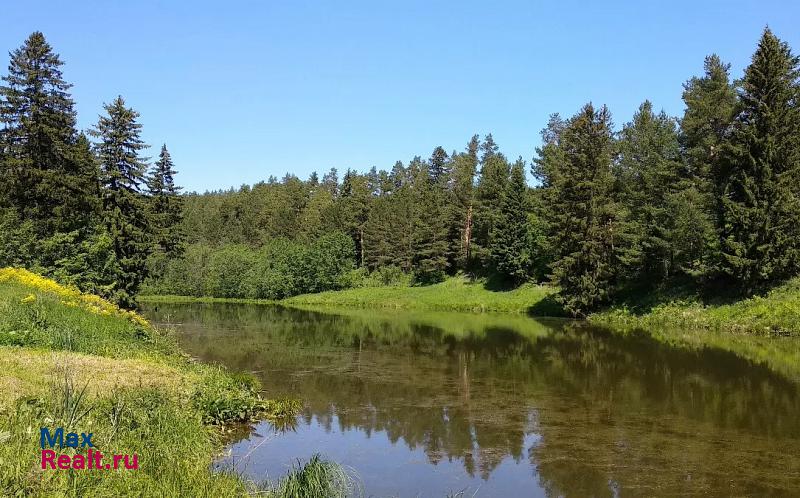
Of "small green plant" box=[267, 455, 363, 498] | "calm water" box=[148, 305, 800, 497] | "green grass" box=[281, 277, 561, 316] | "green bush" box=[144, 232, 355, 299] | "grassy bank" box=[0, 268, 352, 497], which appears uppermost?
"green bush" box=[144, 232, 355, 299]

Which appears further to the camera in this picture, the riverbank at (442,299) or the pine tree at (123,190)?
the riverbank at (442,299)

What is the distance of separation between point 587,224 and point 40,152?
121ft

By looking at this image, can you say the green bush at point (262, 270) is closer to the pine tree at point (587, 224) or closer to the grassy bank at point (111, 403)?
the pine tree at point (587, 224)

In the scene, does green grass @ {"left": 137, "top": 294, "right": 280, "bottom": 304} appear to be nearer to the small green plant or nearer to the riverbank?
the riverbank

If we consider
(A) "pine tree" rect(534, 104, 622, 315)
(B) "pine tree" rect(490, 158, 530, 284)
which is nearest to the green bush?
(B) "pine tree" rect(490, 158, 530, 284)

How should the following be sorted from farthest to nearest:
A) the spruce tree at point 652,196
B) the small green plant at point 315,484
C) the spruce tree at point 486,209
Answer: the spruce tree at point 486,209 → the spruce tree at point 652,196 → the small green plant at point 315,484

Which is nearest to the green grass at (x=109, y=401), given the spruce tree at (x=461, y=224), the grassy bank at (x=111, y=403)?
the grassy bank at (x=111, y=403)

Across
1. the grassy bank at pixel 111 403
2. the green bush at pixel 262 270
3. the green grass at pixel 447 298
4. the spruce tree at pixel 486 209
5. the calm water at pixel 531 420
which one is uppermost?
the spruce tree at pixel 486 209

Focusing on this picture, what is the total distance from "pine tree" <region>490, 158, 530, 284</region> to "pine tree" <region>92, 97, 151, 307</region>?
3506 cm

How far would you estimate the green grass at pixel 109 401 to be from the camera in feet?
21.1

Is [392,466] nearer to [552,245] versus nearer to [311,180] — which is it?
[552,245]

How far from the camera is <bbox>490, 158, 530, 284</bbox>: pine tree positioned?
59.2 metres

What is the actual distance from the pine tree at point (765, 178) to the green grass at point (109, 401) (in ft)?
103

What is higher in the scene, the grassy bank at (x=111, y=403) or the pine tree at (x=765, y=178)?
the pine tree at (x=765, y=178)
